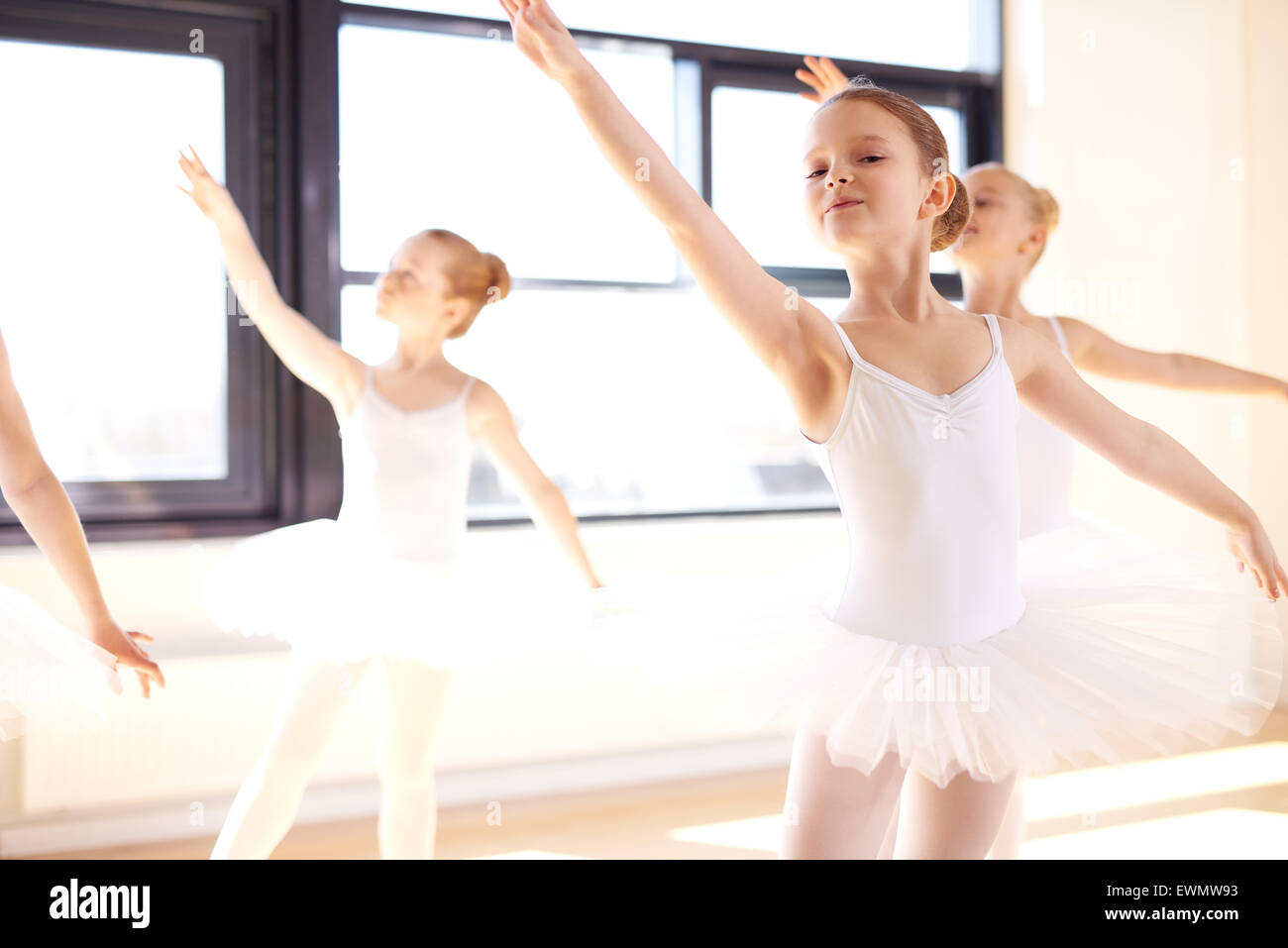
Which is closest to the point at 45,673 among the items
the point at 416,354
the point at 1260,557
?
the point at 416,354

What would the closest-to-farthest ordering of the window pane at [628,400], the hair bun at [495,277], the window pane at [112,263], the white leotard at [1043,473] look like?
the white leotard at [1043,473] < the hair bun at [495,277] < the window pane at [112,263] < the window pane at [628,400]

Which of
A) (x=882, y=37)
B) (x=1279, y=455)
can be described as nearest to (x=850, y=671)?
(x=882, y=37)

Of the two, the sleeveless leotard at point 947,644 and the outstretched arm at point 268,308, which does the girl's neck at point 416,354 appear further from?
the sleeveless leotard at point 947,644

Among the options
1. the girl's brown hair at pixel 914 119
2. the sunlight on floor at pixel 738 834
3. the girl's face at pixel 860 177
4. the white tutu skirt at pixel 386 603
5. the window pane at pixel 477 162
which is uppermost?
the window pane at pixel 477 162

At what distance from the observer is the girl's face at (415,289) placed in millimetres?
1994

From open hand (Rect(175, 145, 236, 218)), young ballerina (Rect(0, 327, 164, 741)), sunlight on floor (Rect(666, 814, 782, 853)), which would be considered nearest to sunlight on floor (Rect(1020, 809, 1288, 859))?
sunlight on floor (Rect(666, 814, 782, 853))

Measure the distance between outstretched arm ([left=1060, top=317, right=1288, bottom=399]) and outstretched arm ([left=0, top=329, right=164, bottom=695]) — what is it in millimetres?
1600

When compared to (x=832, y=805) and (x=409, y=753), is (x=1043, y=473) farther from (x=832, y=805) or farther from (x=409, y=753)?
(x=409, y=753)

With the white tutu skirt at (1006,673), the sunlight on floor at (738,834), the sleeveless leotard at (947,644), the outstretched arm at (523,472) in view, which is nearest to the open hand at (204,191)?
the outstretched arm at (523,472)

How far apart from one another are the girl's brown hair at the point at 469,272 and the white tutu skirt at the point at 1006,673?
3.00 ft

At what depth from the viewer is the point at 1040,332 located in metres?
1.82

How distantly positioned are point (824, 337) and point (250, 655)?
1856 millimetres

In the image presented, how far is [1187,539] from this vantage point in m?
3.53

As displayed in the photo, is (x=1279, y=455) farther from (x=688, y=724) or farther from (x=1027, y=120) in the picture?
(x=688, y=724)
